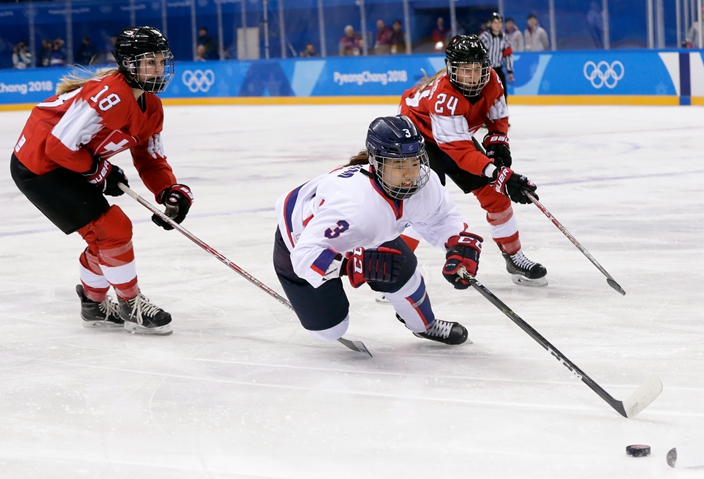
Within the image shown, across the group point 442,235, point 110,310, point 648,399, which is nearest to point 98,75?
point 110,310

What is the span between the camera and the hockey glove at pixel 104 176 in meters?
3.04

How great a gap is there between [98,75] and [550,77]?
10063mm

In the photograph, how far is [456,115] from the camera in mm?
3523

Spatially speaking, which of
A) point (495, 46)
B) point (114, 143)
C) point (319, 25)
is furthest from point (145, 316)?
point (319, 25)

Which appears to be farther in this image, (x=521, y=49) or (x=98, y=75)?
(x=521, y=49)

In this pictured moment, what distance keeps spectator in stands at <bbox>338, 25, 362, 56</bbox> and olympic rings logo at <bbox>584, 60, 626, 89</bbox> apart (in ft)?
14.2

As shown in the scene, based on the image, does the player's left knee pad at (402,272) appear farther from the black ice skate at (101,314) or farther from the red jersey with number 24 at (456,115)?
the black ice skate at (101,314)

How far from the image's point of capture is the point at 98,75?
3.05 meters

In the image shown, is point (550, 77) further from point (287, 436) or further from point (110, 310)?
point (287, 436)

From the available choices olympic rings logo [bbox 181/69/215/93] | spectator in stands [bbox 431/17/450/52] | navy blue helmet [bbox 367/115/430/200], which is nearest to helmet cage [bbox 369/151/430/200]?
navy blue helmet [bbox 367/115/430/200]

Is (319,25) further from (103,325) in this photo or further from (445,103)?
(103,325)

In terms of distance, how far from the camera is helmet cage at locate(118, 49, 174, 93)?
2.89 metres

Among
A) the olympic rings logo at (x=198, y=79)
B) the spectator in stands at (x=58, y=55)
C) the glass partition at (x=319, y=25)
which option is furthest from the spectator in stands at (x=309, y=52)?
the spectator in stands at (x=58, y=55)

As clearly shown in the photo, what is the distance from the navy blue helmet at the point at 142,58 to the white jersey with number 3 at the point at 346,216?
0.58 m
